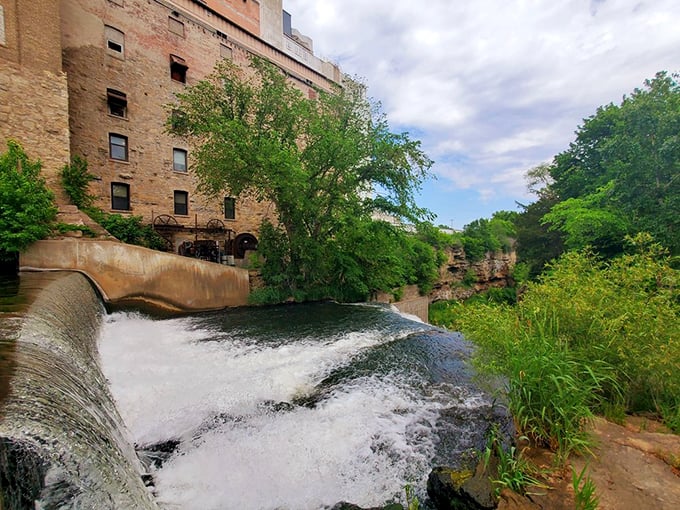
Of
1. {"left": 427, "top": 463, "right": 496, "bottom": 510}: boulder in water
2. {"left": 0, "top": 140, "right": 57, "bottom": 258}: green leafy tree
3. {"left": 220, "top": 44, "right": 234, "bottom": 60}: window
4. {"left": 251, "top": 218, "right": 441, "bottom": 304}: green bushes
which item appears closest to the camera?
{"left": 427, "top": 463, "right": 496, "bottom": 510}: boulder in water

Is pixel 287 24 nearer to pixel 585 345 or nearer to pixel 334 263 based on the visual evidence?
pixel 334 263

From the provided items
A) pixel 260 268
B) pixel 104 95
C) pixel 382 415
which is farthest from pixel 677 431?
pixel 104 95

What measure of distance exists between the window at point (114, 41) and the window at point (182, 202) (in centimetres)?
695

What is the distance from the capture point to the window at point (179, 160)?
55.9 ft

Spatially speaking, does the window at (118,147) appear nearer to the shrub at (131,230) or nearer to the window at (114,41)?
the shrub at (131,230)

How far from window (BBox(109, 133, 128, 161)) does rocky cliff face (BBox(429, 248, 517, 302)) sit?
61.9 ft

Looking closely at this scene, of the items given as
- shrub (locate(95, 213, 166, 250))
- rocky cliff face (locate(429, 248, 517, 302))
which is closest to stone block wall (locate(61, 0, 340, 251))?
shrub (locate(95, 213, 166, 250))

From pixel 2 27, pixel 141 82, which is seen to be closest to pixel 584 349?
pixel 2 27

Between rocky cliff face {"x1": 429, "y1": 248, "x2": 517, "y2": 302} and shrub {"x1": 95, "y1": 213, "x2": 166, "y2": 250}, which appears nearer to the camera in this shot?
shrub {"x1": 95, "y1": 213, "x2": 166, "y2": 250}

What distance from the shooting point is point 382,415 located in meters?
3.60

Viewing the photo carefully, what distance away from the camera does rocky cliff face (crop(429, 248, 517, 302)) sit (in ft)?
70.9

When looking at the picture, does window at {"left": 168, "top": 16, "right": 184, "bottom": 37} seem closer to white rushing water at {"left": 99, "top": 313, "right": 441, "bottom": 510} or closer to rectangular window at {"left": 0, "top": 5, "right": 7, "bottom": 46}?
rectangular window at {"left": 0, "top": 5, "right": 7, "bottom": 46}

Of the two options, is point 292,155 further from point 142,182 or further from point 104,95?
point 104,95

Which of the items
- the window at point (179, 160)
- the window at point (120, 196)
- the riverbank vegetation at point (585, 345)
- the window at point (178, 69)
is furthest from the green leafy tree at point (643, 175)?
the window at point (120, 196)
